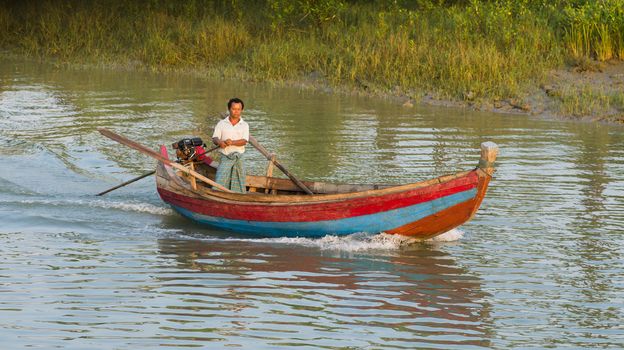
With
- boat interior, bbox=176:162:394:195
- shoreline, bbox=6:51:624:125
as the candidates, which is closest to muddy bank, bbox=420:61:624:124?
shoreline, bbox=6:51:624:125

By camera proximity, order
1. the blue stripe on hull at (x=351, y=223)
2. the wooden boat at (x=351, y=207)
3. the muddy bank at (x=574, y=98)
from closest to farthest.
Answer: the wooden boat at (x=351, y=207) < the blue stripe on hull at (x=351, y=223) < the muddy bank at (x=574, y=98)

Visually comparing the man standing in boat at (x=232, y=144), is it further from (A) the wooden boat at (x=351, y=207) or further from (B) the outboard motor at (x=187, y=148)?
(B) the outboard motor at (x=187, y=148)

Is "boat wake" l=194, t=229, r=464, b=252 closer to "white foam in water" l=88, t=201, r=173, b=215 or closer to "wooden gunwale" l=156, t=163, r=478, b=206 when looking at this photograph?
"wooden gunwale" l=156, t=163, r=478, b=206

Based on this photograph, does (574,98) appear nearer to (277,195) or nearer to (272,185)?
(272,185)

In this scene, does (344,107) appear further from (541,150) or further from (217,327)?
(217,327)

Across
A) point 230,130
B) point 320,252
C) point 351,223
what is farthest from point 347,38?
point 320,252

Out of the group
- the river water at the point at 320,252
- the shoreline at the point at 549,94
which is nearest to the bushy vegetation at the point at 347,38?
the shoreline at the point at 549,94

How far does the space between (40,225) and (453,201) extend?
14.5 feet

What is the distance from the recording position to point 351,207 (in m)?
11.3

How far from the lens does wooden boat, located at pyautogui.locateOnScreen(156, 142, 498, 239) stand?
10867 mm

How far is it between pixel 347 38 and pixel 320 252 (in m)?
12.3

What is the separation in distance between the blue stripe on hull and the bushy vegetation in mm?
9263

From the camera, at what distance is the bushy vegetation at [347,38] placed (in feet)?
68.5

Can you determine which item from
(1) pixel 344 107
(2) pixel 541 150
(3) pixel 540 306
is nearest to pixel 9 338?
(3) pixel 540 306
